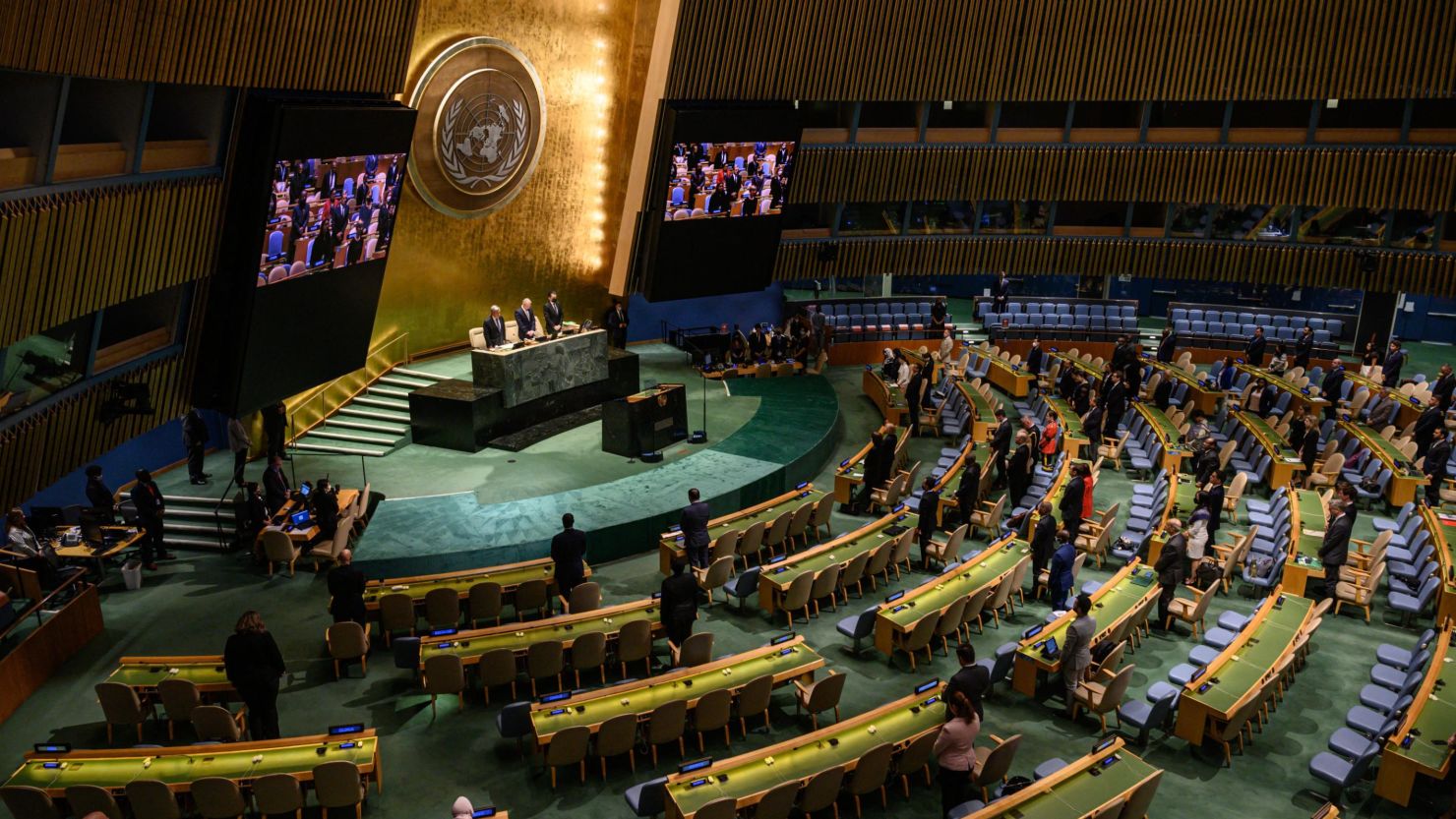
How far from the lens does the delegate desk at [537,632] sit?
9750 millimetres

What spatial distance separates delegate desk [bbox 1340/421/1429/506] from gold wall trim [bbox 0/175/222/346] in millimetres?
15907

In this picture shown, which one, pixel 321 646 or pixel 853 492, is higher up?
pixel 853 492

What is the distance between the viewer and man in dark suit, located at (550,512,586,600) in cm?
1111

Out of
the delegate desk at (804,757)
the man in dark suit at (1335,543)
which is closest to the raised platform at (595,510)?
the delegate desk at (804,757)

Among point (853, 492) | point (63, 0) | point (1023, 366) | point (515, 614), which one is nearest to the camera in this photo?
point (63, 0)

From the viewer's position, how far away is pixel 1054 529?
12.2 meters

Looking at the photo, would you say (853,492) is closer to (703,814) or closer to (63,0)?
(703,814)

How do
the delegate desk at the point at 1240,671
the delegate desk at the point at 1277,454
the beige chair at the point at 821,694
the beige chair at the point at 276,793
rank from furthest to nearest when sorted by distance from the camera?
the delegate desk at the point at 1277,454
the beige chair at the point at 821,694
the delegate desk at the point at 1240,671
the beige chair at the point at 276,793

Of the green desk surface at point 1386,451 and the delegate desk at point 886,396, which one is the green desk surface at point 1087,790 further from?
the delegate desk at point 886,396

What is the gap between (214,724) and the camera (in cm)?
859

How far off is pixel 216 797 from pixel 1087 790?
6.24m

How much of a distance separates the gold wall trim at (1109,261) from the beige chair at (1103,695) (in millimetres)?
14791

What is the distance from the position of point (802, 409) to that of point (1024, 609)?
7.42 meters

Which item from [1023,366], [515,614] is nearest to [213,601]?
[515,614]
